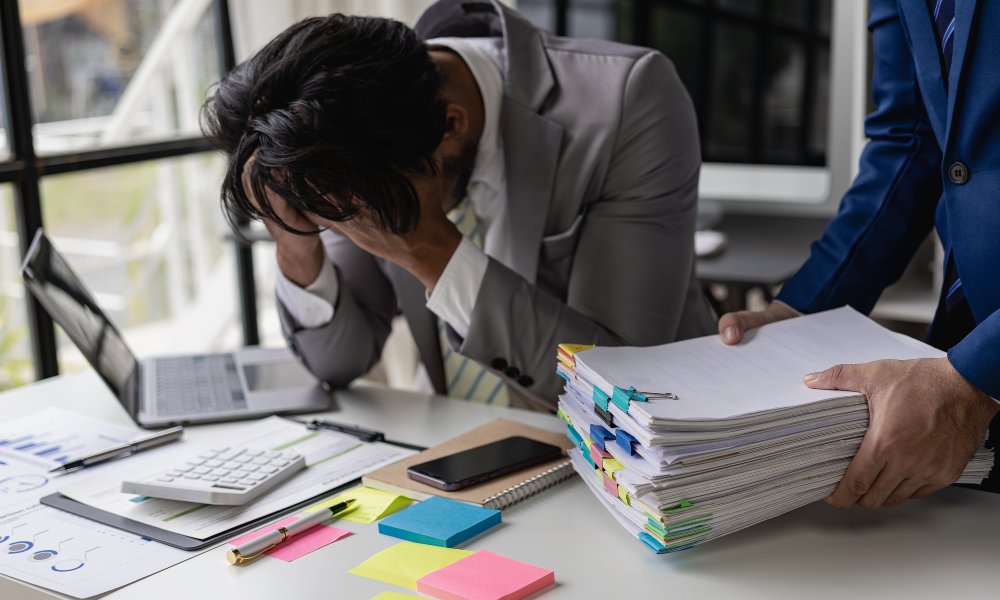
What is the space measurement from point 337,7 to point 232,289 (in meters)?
0.87

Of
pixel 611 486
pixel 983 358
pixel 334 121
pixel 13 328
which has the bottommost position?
pixel 13 328

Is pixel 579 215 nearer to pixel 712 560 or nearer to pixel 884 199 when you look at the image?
pixel 884 199

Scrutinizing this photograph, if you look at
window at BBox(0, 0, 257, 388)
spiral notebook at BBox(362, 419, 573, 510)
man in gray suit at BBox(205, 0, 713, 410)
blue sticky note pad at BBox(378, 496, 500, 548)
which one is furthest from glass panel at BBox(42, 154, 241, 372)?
blue sticky note pad at BBox(378, 496, 500, 548)

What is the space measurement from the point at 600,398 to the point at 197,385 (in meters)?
0.75

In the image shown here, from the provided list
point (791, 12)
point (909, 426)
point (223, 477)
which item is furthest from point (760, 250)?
point (223, 477)

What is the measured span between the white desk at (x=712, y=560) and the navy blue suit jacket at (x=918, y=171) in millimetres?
267

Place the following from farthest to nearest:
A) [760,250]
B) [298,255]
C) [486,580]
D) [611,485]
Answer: [760,250] → [298,255] → [611,485] → [486,580]

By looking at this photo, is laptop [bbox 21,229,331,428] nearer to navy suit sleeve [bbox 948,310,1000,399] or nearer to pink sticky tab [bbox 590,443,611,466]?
pink sticky tab [bbox 590,443,611,466]

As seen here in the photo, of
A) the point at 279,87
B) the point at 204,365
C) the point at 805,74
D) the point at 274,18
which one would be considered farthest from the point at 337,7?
the point at 279,87

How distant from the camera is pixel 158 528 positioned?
3.27ft

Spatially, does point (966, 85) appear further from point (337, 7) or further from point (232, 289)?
point (232, 289)

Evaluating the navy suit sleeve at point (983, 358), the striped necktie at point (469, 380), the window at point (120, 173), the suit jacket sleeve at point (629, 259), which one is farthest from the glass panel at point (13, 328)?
the navy suit sleeve at point (983, 358)

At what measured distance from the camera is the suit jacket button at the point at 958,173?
3.50ft

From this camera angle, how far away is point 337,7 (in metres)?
2.83
